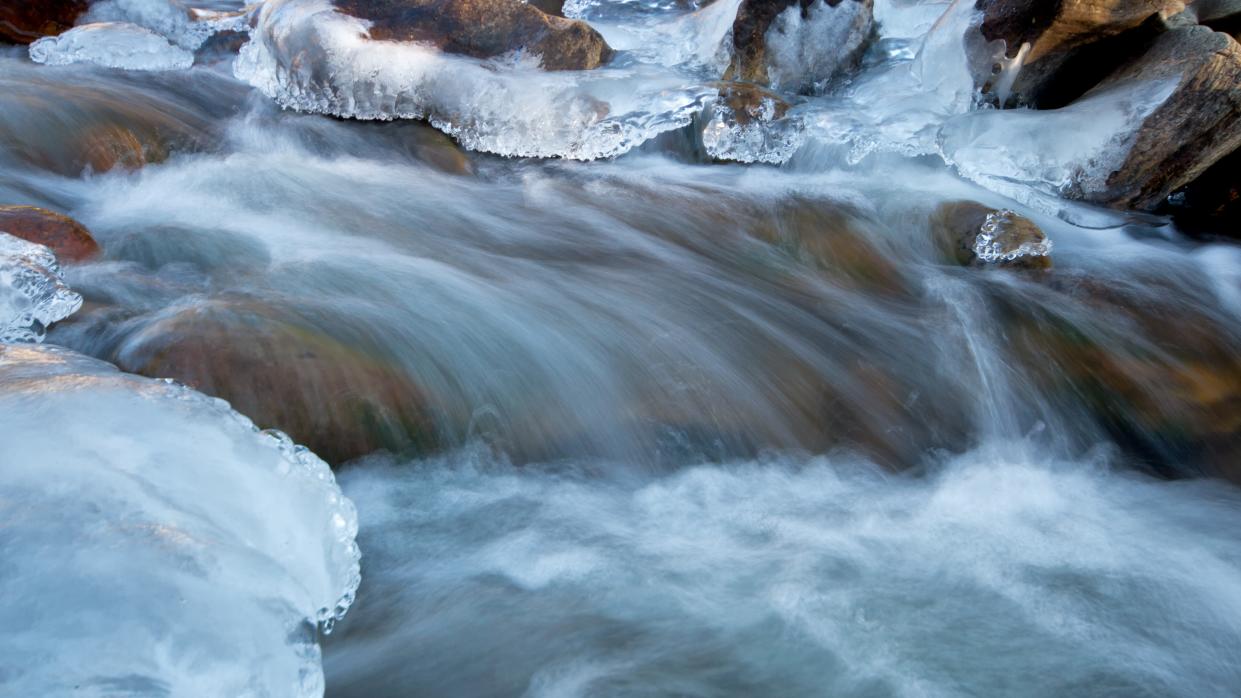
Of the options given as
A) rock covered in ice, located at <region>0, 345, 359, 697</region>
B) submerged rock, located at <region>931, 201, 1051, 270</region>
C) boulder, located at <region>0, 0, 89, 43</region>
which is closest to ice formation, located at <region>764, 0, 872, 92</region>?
submerged rock, located at <region>931, 201, 1051, 270</region>

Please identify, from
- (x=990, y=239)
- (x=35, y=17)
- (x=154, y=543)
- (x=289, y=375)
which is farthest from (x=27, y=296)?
(x=35, y=17)

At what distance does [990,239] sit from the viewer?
4840mm

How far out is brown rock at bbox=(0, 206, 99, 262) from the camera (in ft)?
12.0

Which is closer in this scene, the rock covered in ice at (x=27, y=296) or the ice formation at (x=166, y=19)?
the rock covered in ice at (x=27, y=296)

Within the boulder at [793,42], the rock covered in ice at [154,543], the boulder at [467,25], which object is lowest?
the rock covered in ice at [154,543]

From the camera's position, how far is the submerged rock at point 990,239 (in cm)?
476

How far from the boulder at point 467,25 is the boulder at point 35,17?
2.79 m

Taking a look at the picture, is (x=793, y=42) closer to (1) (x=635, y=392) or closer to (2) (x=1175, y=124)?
(2) (x=1175, y=124)

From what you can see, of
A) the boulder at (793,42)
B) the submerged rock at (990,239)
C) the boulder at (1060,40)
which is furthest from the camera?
the boulder at (793,42)

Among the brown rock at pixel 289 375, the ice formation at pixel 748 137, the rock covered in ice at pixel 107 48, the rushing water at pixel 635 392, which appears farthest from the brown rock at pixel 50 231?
the ice formation at pixel 748 137

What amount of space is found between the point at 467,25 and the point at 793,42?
8.25 ft

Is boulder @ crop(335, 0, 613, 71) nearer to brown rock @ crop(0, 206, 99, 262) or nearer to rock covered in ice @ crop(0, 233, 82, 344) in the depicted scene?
brown rock @ crop(0, 206, 99, 262)

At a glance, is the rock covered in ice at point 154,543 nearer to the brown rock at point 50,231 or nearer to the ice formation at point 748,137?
the brown rock at point 50,231

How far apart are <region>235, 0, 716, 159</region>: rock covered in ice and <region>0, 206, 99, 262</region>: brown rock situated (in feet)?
8.68
